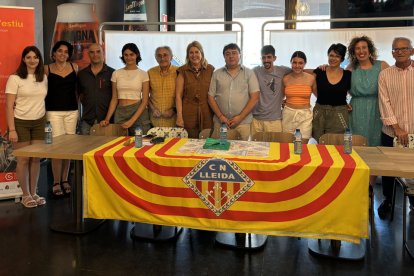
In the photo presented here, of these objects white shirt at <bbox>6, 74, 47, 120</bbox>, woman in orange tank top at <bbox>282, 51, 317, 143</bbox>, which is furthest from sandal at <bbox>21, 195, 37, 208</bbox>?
woman in orange tank top at <bbox>282, 51, 317, 143</bbox>

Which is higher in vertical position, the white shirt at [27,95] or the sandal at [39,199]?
the white shirt at [27,95]

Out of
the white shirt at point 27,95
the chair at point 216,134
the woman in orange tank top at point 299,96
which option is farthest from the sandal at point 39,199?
the woman in orange tank top at point 299,96

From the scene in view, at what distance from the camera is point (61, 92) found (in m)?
4.16

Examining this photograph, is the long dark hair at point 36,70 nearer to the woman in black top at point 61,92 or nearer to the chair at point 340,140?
the woman in black top at point 61,92

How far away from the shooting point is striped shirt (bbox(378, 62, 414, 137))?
3.71 meters

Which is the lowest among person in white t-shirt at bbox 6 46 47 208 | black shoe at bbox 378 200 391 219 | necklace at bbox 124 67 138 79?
black shoe at bbox 378 200 391 219

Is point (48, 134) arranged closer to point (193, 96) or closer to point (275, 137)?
point (193, 96)

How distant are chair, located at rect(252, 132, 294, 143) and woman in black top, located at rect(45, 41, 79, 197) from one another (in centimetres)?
181

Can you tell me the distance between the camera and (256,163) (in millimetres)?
2742

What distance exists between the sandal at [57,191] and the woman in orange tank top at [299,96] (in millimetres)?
2376

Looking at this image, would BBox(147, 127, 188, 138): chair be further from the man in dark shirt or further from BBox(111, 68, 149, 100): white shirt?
the man in dark shirt

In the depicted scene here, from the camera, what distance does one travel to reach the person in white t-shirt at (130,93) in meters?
4.21

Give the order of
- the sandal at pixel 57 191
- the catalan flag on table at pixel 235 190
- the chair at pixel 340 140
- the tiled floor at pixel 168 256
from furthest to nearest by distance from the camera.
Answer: the sandal at pixel 57 191 → the chair at pixel 340 140 → the tiled floor at pixel 168 256 → the catalan flag on table at pixel 235 190

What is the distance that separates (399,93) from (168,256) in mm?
2360
